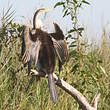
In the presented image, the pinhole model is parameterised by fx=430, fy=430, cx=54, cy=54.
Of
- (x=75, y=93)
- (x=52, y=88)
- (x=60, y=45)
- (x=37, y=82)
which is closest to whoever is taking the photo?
(x=75, y=93)

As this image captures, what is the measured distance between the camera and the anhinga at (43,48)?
3156mm

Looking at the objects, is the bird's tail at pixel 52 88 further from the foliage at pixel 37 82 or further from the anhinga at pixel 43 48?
the foliage at pixel 37 82

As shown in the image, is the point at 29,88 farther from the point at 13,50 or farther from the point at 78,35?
the point at 78,35

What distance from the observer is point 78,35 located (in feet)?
12.0

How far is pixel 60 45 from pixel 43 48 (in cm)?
13

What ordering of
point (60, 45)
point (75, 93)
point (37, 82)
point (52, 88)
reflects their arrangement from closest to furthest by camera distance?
point (75, 93) → point (52, 88) → point (60, 45) → point (37, 82)

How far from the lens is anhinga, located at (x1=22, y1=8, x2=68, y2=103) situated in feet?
10.4

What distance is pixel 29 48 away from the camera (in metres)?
3.15

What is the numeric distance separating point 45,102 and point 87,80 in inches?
19.1

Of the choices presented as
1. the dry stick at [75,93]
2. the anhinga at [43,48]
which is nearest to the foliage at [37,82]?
the anhinga at [43,48]

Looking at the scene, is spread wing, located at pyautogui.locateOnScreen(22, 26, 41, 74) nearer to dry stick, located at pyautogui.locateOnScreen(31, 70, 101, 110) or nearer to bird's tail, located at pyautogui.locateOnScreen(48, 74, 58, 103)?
bird's tail, located at pyautogui.locateOnScreen(48, 74, 58, 103)

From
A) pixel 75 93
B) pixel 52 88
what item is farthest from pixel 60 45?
pixel 75 93

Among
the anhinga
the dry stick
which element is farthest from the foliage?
the dry stick

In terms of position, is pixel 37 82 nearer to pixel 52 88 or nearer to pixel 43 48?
pixel 43 48
